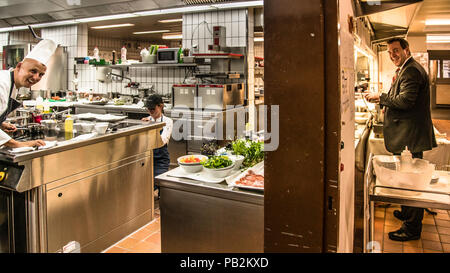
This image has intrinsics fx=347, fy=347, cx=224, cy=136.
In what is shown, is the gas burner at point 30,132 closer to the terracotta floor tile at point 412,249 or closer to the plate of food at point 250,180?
the plate of food at point 250,180

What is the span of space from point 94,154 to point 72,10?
15.8 feet

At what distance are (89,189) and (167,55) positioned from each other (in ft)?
11.6

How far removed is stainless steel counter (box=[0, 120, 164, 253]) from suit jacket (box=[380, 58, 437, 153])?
2437 millimetres

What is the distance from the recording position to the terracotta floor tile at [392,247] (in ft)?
10.6

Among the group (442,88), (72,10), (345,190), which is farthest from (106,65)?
(442,88)

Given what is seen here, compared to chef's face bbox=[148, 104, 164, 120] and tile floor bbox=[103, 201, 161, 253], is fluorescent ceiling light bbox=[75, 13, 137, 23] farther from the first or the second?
tile floor bbox=[103, 201, 161, 253]

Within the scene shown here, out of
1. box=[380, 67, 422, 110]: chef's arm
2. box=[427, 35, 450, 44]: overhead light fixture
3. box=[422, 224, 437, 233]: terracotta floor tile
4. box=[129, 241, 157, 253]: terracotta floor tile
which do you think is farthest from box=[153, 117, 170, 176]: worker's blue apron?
box=[427, 35, 450, 44]: overhead light fixture

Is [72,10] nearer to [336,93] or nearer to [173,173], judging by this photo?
[173,173]

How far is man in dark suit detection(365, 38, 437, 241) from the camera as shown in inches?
130

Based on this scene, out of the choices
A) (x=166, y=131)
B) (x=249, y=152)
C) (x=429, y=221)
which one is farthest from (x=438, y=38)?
(x=249, y=152)

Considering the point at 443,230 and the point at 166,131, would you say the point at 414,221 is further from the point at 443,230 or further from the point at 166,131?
the point at 166,131

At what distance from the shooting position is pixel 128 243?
3352 millimetres

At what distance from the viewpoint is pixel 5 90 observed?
2.72 m

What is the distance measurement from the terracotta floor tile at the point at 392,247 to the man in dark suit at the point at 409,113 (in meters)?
0.12
